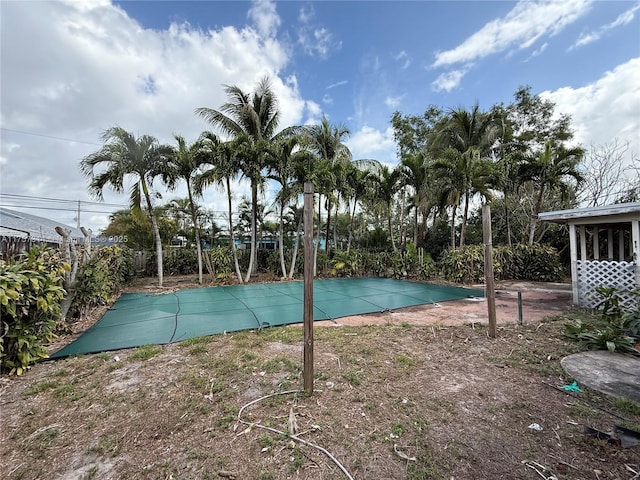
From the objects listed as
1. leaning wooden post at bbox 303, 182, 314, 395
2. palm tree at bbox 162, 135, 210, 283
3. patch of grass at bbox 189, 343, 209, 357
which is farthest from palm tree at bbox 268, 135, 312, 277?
leaning wooden post at bbox 303, 182, 314, 395

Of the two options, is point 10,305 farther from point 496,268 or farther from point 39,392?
point 496,268

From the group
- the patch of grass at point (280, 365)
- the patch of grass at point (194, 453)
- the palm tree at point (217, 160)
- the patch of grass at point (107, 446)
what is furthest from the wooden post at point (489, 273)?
the palm tree at point (217, 160)

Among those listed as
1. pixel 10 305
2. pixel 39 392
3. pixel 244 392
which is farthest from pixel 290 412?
pixel 10 305

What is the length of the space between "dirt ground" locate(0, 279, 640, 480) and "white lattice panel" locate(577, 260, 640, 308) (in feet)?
8.02

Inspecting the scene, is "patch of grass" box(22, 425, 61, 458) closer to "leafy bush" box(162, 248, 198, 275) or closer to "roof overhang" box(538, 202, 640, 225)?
"roof overhang" box(538, 202, 640, 225)

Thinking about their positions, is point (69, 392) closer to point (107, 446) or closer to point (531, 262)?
point (107, 446)

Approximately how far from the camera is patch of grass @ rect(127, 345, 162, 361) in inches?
121

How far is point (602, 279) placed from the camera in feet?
15.7

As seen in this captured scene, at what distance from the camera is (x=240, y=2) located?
6078mm

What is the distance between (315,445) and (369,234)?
37.4 feet

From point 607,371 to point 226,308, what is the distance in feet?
17.1

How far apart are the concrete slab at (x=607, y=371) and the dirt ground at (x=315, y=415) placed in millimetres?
137

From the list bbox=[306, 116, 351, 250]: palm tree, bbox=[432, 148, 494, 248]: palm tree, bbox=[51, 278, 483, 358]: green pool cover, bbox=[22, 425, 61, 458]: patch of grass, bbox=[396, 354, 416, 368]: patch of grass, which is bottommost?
bbox=[22, 425, 61, 458]: patch of grass

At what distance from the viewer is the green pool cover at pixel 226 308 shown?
3765 millimetres
